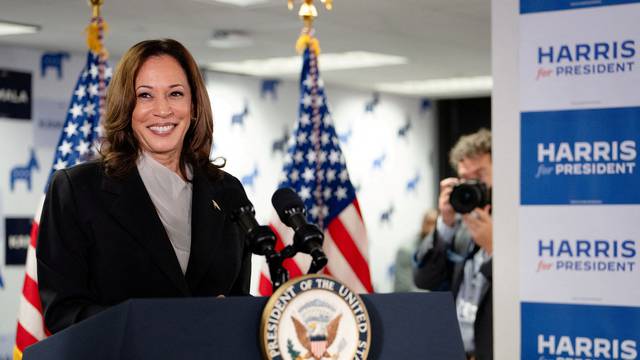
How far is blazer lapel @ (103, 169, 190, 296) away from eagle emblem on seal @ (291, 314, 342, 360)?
489 mm

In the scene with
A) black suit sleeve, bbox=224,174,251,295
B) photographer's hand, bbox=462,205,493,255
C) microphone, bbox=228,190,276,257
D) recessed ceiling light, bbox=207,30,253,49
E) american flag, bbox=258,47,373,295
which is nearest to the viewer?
microphone, bbox=228,190,276,257

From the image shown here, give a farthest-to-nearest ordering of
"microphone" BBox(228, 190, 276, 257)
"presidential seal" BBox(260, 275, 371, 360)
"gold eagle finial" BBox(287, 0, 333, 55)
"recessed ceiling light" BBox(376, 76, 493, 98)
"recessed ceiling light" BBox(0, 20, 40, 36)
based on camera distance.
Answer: "recessed ceiling light" BBox(376, 76, 493, 98) < "recessed ceiling light" BBox(0, 20, 40, 36) < "gold eagle finial" BBox(287, 0, 333, 55) < "microphone" BBox(228, 190, 276, 257) < "presidential seal" BBox(260, 275, 371, 360)

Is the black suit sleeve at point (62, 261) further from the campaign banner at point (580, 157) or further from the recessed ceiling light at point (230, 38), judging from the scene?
the recessed ceiling light at point (230, 38)

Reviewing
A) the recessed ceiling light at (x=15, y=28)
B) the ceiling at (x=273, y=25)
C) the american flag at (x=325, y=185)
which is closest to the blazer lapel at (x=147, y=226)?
the american flag at (x=325, y=185)

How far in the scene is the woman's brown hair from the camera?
6.42ft

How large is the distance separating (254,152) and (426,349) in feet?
25.7

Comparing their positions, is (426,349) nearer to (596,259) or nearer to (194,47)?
(596,259)

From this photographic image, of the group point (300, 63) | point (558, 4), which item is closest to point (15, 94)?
point (300, 63)

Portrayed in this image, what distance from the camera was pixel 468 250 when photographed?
4.09 metres

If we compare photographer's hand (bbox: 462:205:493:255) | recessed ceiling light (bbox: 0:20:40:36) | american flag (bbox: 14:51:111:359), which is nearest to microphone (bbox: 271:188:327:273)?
photographer's hand (bbox: 462:205:493:255)

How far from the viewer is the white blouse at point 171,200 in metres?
1.94

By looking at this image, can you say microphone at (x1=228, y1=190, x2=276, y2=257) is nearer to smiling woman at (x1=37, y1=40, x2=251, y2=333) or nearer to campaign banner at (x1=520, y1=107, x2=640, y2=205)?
smiling woman at (x1=37, y1=40, x2=251, y2=333)

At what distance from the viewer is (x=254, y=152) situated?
30.6ft

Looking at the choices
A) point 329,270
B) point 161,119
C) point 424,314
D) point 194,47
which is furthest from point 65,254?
point 194,47
